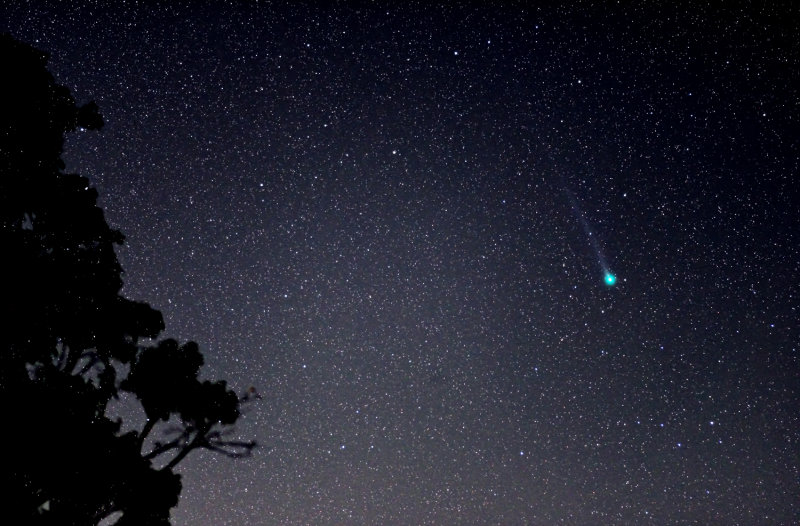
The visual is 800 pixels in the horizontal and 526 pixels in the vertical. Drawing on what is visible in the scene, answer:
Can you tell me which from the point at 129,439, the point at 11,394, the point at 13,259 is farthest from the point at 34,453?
the point at 13,259

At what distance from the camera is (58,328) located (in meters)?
6.10

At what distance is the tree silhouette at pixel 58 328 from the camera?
17.6 feet

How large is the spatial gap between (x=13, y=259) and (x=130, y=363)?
2.63 m

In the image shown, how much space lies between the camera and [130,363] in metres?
7.63

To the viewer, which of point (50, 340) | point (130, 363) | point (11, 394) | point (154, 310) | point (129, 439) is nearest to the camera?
point (11, 394)

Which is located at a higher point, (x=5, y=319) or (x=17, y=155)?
(x=17, y=155)

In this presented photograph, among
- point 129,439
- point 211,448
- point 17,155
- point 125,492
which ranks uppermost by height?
point 17,155

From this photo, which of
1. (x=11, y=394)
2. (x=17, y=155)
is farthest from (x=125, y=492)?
(x=17, y=155)

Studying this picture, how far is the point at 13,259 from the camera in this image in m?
5.41

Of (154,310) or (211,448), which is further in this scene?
(211,448)

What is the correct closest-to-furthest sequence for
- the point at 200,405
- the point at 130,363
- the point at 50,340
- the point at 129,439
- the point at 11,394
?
the point at 11,394, the point at 50,340, the point at 129,439, the point at 130,363, the point at 200,405

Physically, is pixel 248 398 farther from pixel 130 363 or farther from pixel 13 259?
pixel 13 259

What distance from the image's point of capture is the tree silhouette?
5.36 meters

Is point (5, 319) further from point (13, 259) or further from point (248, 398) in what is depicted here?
point (248, 398)
